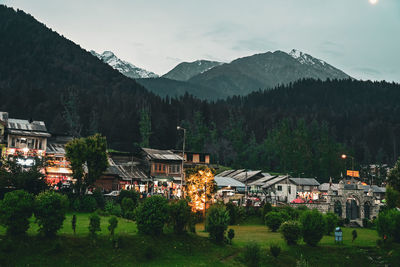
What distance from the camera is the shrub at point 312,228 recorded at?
40562 mm

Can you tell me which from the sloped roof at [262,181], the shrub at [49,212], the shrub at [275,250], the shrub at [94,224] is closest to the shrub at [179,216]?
the shrub at [94,224]

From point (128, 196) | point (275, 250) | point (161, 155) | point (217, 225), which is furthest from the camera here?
point (161, 155)

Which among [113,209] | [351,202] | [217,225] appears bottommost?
[217,225]

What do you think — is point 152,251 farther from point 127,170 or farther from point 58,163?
point 127,170

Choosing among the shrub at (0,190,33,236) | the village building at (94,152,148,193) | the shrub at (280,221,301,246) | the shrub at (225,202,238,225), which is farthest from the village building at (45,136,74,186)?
the shrub at (280,221,301,246)

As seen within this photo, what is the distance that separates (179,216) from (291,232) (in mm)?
11540

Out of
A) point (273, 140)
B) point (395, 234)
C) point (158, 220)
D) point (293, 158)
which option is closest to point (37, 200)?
point (158, 220)

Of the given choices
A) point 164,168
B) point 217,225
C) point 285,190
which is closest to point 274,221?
point 217,225

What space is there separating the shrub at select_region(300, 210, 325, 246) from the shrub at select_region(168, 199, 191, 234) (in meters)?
12.8

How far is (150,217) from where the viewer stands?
Result: 3434 centimetres

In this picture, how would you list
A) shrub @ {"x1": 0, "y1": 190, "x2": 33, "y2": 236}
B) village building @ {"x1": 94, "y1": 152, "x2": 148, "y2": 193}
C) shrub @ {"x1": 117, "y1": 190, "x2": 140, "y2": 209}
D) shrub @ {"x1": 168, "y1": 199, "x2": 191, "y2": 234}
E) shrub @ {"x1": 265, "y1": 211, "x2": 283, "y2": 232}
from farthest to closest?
village building @ {"x1": 94, "y1": 152, "x2": 148, "y2": 193}, shrub @ {"x1": 117, "y1": 190, "x2": 140, "y2": 209}, shrub @ {"x1": 265, "y1": 211, "x2": 283, "y2": 232}, shrub @ {"x1": 168, "y1": 199, "x2": 191, "y2": 234}, shrub @ {"x1": 0, "y1": 190, "x2": 33, "y2": 236}

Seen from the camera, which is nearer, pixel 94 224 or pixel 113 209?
pixel 94 224

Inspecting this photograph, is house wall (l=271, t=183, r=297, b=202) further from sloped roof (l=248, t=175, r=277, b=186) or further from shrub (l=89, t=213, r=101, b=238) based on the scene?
shrub (l=89, t=213, r=101, b=238)

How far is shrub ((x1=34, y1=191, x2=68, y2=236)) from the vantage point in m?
30.6
